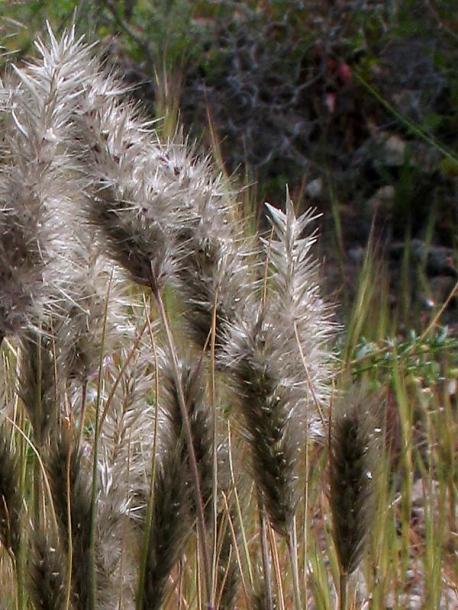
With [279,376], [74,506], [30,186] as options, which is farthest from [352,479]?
[30,186]

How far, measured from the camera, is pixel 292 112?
4574 mm

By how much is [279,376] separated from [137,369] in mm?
251

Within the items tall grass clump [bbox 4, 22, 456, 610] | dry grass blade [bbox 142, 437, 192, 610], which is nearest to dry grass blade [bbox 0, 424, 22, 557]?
tall grass clump [bbox 4, 22, 456, 610]

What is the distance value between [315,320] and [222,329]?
10 cm

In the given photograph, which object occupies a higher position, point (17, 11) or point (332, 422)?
point (17, 11)

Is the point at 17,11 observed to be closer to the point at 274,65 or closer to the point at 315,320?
the point at 274,65

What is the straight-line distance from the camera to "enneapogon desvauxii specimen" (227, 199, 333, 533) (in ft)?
3.78

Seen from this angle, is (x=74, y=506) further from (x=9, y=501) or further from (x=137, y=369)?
(x=137, y=369)

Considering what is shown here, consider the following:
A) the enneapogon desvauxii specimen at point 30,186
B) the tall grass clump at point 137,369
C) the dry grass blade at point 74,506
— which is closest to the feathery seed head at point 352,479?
the tall grass clump at point 137,369

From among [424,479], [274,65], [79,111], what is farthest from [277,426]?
[274,65]

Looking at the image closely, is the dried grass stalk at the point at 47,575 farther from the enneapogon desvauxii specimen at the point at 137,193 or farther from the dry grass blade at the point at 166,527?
the enneapogon desvauxii specimen at the point at 137,193

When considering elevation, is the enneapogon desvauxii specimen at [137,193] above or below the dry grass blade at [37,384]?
above

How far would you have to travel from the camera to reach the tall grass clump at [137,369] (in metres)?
1.04

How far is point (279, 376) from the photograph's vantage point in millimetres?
1160
